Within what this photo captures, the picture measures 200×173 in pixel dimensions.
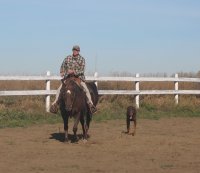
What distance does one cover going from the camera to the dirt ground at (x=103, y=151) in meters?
8.74

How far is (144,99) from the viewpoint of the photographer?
23.1 meters

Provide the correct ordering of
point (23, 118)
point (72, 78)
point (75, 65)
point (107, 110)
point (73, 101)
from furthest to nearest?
point (107, 110) < point (23, 118) < point (75, 65) < point (72, 78) < point (73, 101)

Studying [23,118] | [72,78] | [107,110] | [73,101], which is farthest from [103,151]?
[107,110]

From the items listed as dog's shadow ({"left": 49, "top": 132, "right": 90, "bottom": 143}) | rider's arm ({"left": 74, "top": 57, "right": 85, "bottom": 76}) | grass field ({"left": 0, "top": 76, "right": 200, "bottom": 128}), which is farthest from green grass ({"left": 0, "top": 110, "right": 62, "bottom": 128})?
rider's arm ({"left": 74, "top": 57, "right": 85, "bottom": 76})

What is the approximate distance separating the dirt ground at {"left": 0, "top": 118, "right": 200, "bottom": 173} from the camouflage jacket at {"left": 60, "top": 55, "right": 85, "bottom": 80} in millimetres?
1753

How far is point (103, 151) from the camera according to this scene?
1080 cm

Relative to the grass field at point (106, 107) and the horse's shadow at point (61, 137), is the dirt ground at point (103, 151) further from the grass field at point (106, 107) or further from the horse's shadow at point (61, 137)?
the grass field at point (106, 107)

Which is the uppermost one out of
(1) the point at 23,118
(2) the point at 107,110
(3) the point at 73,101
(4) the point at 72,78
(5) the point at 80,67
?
(5) the point at 80,67

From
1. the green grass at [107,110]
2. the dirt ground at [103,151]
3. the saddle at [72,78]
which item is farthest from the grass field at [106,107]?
the saddle at [72,78]

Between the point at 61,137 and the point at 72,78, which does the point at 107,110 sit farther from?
the point at 72,78

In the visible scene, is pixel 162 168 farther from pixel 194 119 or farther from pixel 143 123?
pixel 194 119

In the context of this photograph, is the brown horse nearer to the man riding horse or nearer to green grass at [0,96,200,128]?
the man riding horse

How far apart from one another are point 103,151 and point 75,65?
269 centimetres

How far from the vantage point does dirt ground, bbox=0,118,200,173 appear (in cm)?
874
